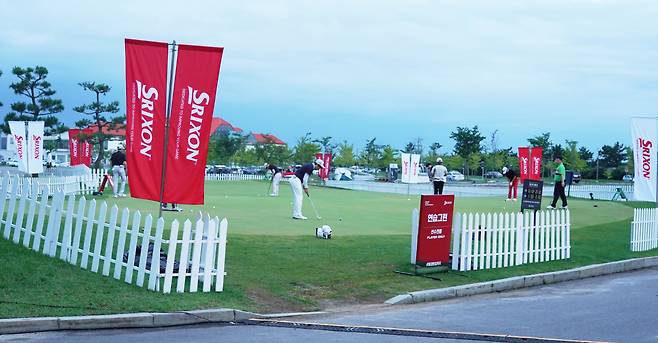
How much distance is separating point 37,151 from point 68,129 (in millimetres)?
30444

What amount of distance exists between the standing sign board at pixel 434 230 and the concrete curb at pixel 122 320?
460cm

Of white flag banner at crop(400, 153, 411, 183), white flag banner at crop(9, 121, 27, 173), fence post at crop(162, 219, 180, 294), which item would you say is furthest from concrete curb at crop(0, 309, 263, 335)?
white flag banner at crop(400, 153, 411, 183)

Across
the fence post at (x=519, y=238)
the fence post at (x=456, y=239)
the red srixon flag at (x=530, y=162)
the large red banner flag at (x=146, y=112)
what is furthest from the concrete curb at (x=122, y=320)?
the red srixon flag at (x=530, y=162)

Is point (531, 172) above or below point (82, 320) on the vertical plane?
above

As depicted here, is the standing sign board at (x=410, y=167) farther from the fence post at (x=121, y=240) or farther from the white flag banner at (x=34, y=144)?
the fence post at (x=121, y=240)

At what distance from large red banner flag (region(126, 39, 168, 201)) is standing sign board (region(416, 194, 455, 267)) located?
16.0 ft

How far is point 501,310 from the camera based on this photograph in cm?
1214

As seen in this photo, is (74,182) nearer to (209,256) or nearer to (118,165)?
(118,165)

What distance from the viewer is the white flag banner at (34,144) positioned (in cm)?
2953

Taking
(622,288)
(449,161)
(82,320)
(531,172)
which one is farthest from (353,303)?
(449,161)

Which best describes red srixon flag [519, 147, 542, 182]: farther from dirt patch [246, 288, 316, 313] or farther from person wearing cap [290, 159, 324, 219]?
dirt patch [246, 288, 316, 313]

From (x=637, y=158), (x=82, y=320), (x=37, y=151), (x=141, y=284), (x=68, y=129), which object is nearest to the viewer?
(x=82, y=320)

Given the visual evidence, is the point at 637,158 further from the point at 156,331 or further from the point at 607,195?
the point at 607,195

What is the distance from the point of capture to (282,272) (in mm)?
13930
